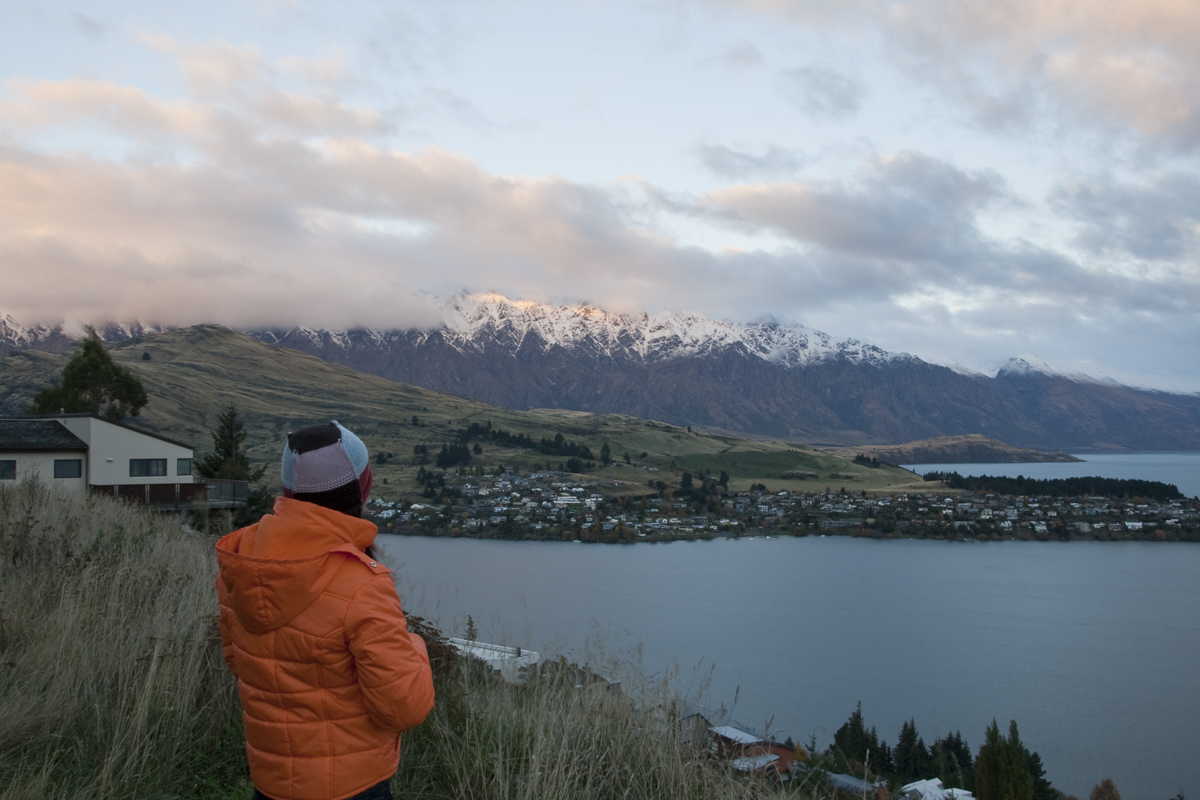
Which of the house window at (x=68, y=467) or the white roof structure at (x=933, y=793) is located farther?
the house window at (x=68, y=467)

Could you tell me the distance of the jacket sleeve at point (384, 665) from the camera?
7.38 ft

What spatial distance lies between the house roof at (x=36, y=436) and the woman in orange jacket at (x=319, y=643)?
21.1 meters

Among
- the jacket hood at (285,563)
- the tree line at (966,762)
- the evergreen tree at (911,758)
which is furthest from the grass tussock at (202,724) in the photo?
the evergreen tree at (911,758)

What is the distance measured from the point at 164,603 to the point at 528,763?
2619 millimetres

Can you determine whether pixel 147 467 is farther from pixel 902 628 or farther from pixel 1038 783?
pixel 902 628

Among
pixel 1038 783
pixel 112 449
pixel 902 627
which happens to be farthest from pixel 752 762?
pixel 902 627

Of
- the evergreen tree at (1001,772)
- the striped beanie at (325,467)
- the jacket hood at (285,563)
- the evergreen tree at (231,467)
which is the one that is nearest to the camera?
the jacket hood at (285,563)

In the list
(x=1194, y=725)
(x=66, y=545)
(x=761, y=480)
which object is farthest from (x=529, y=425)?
(x=66, y=545)

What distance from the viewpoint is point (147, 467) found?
22.8 m

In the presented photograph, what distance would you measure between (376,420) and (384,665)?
110 m

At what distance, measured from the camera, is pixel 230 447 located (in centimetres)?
3073

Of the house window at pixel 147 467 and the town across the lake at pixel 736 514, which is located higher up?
the house window at pixel 147 467

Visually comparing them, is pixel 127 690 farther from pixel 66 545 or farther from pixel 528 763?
pixel 66 545

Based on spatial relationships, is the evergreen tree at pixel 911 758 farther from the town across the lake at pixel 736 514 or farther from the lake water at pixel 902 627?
the town across the lake at pixel 736 514
